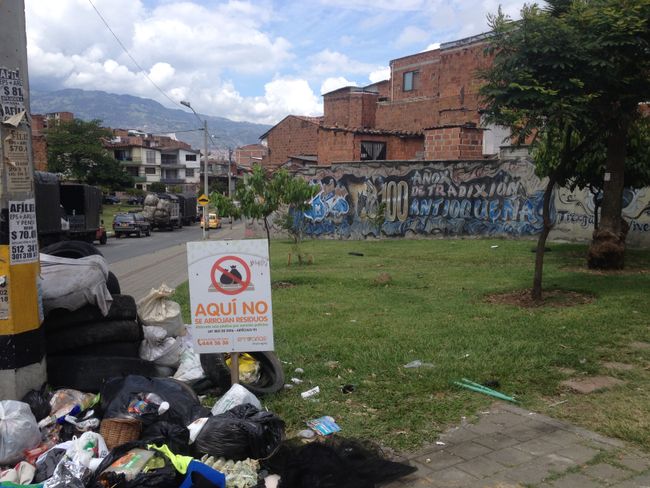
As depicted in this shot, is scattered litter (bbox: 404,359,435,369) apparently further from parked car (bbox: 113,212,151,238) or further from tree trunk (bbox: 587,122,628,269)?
parked car (bbox: 113,212,151,238)

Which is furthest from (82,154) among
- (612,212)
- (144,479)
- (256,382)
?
(144,479)

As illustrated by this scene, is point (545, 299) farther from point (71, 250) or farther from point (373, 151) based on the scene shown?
point (373, 151)

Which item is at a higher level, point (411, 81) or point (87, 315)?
point (411, 81)

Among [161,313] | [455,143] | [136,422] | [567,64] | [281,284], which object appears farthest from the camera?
[455,143]

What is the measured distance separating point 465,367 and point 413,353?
0.74 metres

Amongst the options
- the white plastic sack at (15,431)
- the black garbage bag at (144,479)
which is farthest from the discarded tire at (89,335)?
the black garbage bag at (144,479)

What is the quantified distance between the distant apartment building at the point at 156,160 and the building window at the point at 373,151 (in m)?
66.3

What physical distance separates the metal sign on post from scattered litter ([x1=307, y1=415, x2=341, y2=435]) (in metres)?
0.78

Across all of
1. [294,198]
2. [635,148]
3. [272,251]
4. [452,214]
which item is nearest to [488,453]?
[294,198]

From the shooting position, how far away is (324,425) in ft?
15.0

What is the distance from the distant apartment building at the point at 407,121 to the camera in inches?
985

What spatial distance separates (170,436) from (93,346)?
5.48 ft

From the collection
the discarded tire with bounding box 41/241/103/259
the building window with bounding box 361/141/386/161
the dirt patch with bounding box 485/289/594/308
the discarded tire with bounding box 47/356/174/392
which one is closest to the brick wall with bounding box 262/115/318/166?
the building window with bounding box 361/141/386/161

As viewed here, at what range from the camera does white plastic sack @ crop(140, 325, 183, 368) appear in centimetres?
544
